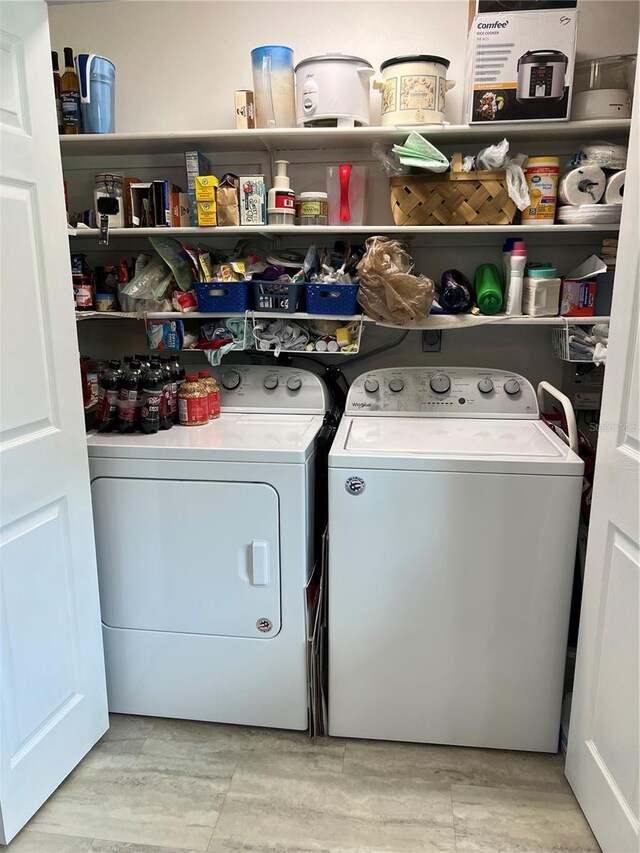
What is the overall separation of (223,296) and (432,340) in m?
0.79

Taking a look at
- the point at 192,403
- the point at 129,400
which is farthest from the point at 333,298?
the point at 129,400

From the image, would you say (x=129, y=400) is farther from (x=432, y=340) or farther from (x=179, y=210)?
(x=432, y=340)

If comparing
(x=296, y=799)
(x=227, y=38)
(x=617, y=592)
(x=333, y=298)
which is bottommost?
(x=296, y=799)

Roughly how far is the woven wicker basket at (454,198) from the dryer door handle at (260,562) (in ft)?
3.65

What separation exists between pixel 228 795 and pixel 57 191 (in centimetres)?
164

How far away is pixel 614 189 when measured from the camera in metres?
1.82

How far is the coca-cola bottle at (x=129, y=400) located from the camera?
184cm

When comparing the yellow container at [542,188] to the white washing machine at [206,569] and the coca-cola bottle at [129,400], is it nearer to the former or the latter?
the white washing machine at [206,569]

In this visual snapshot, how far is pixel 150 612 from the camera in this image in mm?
1835

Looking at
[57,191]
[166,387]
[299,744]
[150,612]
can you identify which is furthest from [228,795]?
[57,191]

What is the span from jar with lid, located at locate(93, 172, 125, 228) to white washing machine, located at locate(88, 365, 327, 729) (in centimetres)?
78


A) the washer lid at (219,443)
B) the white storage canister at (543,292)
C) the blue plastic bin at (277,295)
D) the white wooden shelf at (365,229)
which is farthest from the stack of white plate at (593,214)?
the washer lid at (219,443)

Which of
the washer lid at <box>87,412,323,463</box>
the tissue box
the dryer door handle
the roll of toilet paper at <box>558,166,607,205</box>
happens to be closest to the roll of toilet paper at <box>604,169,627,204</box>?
the roll of toilet paper at <box>558,166,607,205</box>

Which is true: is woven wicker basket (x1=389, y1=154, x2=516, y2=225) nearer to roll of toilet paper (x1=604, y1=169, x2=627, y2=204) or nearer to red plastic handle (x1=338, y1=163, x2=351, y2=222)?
red plastic handle (x1=338, y1=163, x2=351, y2=222)
